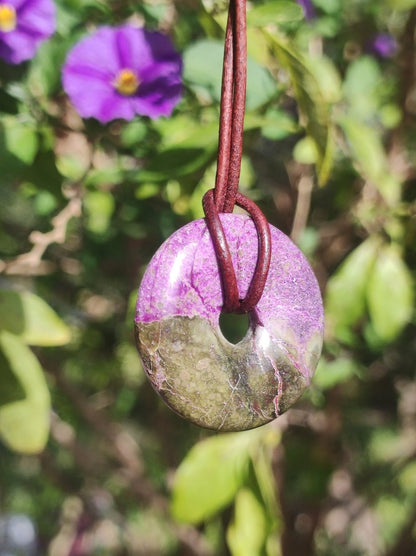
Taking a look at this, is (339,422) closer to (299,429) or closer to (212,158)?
(299,429)

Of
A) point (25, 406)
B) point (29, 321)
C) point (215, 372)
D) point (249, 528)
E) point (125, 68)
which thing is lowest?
point (249, 528)

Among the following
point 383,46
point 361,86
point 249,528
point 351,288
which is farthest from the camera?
point 383,46

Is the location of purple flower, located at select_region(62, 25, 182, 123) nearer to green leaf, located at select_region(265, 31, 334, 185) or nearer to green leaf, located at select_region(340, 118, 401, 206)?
green leaf, located at select_region(265, 31, 334, 185)

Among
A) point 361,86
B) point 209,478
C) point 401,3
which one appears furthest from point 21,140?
point 401,3

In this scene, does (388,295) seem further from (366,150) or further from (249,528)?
(249,528)

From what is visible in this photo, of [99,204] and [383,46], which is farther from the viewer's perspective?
[383,46]

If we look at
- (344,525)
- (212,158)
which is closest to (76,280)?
(212,158)
